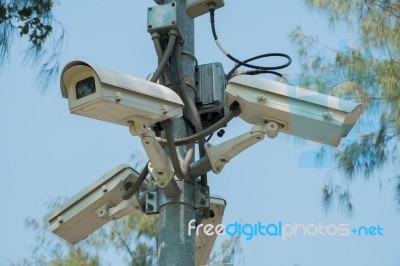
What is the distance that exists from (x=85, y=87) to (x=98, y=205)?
1.91ft

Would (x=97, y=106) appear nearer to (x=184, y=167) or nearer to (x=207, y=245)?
(x=184, y=167)

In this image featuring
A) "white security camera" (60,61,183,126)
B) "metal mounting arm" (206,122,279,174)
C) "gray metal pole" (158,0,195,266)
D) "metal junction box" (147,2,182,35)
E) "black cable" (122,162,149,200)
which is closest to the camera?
"white security camera" (60,61,183,126)

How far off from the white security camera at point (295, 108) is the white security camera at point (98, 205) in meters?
0.50

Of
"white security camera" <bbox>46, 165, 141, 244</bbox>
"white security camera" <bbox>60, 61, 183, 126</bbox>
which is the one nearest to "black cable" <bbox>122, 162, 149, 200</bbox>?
"white security camera" <bbox>46, 165, 141, 244</bbox>

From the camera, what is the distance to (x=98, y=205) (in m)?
3.18

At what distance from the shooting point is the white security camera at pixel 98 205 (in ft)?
10.4

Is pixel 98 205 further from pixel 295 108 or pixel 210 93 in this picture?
pixel 295 108

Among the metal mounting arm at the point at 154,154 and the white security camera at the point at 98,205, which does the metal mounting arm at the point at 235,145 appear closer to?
the metal mounting arm at the point at 154,154

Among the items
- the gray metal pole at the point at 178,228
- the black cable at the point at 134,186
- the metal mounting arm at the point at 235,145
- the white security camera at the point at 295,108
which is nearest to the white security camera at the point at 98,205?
the black cable at the point at 134,186

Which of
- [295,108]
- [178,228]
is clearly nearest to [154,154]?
[178,228]

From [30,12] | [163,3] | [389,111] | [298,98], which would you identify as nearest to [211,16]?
[163,3]

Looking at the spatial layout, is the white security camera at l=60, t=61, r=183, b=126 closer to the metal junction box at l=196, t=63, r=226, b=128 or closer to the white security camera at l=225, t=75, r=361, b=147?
the white security camera at l=225, t=75, r=361, b=147

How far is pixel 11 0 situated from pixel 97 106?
1.73 meters

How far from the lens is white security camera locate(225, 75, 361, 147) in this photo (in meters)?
2.83
